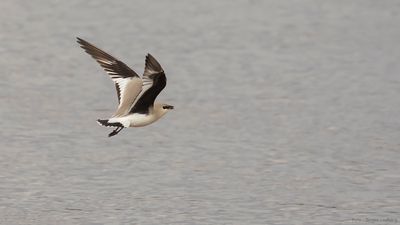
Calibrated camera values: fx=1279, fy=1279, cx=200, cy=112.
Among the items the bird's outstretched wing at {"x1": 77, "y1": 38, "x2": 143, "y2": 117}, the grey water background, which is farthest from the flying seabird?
the grey water background

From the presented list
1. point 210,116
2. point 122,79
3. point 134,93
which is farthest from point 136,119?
point 210,116

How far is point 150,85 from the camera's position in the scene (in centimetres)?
966

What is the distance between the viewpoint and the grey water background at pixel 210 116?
10.6 meters

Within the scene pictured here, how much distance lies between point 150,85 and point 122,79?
425 millimetres

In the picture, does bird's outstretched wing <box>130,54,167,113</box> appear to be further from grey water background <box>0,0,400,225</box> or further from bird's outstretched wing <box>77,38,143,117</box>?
grey water background <box>0,0,400,225</box>

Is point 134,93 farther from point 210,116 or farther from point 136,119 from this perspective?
point 210,116

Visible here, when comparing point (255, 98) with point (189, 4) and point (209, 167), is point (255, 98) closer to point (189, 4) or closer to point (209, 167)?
point (209, 167)

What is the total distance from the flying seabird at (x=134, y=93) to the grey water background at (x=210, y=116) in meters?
0.86

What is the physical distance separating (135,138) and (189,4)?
601 cm

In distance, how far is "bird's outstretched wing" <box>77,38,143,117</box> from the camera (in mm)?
9812

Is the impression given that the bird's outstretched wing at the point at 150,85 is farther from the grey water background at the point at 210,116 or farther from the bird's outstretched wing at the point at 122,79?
the grey water background at the point at 210,116

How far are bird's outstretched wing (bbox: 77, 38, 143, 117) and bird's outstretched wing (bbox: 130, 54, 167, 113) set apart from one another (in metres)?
0.06

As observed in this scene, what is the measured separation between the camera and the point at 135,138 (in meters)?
12.6

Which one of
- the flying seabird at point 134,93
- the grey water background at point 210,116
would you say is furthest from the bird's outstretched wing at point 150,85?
the grey water background at point 210,116
